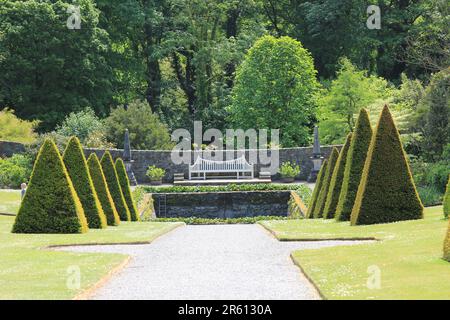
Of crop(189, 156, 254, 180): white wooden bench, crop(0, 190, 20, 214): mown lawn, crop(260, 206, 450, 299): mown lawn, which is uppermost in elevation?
crop(260, 206, 450, 299): mown lawn

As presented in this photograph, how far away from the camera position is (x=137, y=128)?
52.0 metres

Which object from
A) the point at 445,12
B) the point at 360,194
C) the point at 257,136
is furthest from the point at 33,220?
the point at 257,136

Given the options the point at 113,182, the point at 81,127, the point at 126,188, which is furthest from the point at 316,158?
the point at 113,182

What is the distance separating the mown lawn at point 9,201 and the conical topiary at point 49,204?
881 centimetres

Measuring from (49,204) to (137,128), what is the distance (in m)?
28.7

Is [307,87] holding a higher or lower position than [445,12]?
lower

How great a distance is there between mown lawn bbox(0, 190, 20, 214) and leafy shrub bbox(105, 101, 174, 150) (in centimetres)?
1280

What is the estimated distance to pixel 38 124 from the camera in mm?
55375

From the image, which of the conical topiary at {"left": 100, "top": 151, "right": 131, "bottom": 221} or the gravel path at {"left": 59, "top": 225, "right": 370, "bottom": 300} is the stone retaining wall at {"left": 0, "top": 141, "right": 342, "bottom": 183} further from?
the gravel path at {"left": 59, "top": 225, "right": 370, "bottom": 300}

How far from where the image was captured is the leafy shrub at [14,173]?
4275 cm

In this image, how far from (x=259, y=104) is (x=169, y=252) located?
39086 millimetres

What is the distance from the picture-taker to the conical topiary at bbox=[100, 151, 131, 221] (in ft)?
100

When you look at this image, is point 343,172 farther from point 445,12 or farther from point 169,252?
point 445,12

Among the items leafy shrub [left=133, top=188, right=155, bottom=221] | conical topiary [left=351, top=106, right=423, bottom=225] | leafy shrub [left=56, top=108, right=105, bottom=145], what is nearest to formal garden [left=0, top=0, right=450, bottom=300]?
conical topiary [left=351, top=106, right=423, bottom=225]
